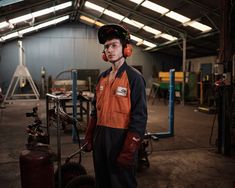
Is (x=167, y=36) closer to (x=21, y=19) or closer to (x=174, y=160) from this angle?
(x=21, y=19)

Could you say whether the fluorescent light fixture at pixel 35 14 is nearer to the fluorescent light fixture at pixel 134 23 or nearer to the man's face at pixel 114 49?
the fluorescent light fixture at pixel 134 23

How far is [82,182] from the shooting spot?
6.96 feet

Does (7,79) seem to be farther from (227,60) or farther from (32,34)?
(227,60)

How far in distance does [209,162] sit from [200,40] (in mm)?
7172

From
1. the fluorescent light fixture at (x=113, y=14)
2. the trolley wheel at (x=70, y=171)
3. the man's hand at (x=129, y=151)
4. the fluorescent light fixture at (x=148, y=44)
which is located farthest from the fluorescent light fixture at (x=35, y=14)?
the man's hand at (x=129, y=151)

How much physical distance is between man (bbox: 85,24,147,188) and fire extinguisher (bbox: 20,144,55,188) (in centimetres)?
50

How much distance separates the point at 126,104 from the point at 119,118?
0.10 m

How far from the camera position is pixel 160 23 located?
Answer: 29.3 ft

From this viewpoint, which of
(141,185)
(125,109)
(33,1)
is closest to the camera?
(125,109)

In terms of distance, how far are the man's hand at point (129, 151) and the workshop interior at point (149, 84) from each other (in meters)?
0.50

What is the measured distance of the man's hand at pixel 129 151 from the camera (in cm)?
152

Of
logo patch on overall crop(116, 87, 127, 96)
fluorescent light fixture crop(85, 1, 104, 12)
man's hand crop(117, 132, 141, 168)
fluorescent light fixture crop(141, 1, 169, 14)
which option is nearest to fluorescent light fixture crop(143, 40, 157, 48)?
fluorescent light fixture crop(85, 1, 104, 12)

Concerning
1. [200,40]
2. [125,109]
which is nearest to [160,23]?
[200,40]

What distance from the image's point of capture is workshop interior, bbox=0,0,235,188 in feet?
8.77
